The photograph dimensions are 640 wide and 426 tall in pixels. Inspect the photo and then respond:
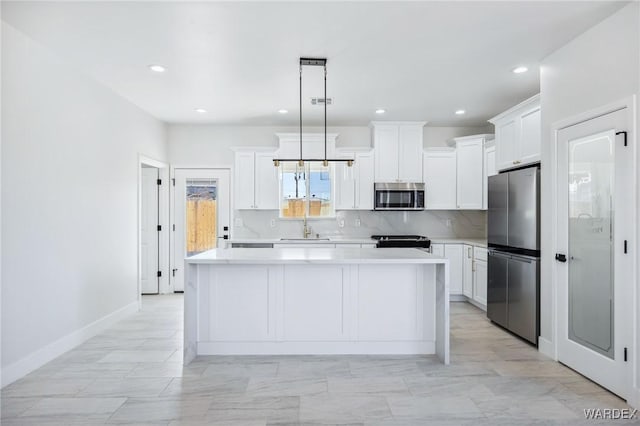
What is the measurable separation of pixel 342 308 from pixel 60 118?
10.1 ft

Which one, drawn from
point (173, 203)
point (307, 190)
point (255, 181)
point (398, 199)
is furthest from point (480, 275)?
point (173, 203)

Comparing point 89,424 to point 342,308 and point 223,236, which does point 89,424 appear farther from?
point 223,236

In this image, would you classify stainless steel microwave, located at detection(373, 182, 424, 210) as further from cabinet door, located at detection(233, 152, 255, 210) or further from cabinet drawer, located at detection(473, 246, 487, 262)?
cabinet door, located at detection(233, 152, 255, 210)

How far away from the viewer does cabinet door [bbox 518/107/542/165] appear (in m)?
3.69

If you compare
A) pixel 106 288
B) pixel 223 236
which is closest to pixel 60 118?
pixel 106 288

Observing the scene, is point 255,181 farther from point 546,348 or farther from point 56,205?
point 546,348

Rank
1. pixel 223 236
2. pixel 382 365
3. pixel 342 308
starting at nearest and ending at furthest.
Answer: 1. pixel 382 365
2. pixel 342 308
3. pixel 223 236

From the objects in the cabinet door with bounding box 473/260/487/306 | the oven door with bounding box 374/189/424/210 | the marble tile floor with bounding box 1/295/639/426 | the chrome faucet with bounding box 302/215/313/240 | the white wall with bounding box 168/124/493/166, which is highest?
the white wall with bounding box 168/124/493/166

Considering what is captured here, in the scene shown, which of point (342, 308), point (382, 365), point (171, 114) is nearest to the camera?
point (382, 365)

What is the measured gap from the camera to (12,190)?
280 centimetres

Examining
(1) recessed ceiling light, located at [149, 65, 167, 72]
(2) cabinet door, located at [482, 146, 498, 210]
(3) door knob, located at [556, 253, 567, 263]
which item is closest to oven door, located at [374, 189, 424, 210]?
(2) cabinet door, located at [482, 146, 498, 210]

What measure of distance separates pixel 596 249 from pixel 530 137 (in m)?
1.44

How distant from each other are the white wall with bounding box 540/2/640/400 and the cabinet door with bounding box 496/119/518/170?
72 centimetres

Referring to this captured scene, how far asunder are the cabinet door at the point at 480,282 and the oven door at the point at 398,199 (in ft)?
3.91
